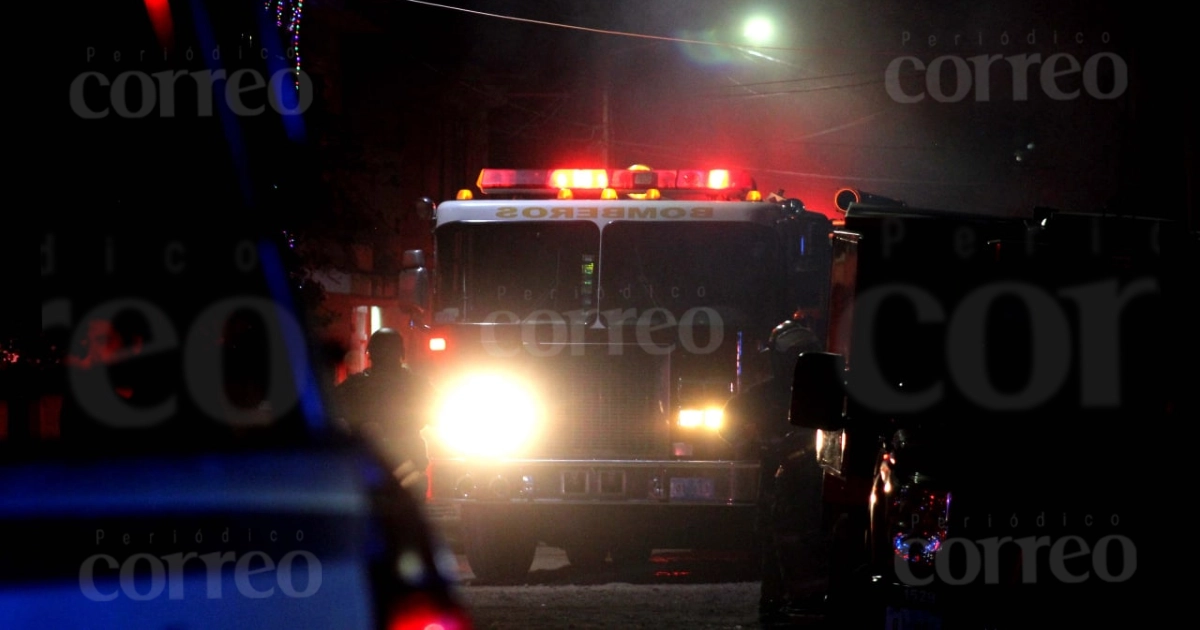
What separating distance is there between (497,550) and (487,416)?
109cm

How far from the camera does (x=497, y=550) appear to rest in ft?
39.0

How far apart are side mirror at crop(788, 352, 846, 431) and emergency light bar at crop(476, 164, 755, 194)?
5.92 metres

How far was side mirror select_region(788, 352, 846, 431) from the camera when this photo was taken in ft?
20.4

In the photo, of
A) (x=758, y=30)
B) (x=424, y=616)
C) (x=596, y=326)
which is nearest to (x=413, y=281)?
(x=596, y=326)

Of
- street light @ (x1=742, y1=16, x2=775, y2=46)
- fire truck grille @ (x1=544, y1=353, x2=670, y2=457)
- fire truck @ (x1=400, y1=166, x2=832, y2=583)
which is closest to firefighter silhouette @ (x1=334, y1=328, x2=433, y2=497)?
fire truck @ (x1=400, y1=166, x2=832, y2=583)

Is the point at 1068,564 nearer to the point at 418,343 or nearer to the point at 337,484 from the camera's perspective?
the point at 337,484

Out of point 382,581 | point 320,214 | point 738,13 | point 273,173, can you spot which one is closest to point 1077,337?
point 382,581
